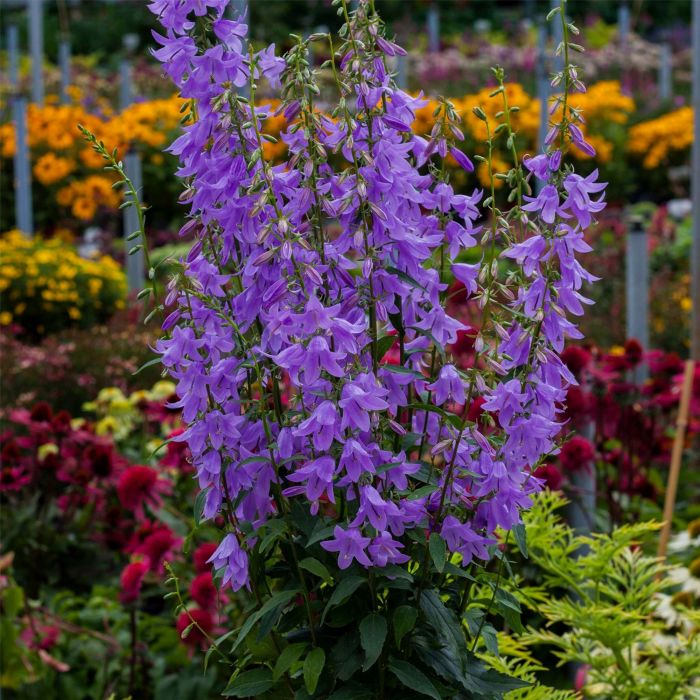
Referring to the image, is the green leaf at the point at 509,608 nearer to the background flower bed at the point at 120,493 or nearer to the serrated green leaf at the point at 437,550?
the serrated green leaf at the point at 437,550

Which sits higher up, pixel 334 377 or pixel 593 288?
pixel 334 377

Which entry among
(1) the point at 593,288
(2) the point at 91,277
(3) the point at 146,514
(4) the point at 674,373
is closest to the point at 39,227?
(2) the point at 91,277

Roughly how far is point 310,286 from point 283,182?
0.18m

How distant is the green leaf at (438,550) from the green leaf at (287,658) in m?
0.22

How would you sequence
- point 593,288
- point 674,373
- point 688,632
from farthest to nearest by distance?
point 593,288 → point 674,373 → point 688,632

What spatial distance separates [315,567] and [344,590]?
0.15 ft

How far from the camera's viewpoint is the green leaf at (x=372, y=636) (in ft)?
4.48

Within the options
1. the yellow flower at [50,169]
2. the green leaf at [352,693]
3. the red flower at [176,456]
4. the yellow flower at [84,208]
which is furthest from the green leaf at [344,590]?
the yellow flower at [50,169]

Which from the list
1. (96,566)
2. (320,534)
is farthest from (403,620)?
(96,566)

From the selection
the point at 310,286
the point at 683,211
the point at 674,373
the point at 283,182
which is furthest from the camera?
the point at 683,211

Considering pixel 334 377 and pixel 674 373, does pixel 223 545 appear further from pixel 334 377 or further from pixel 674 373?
pixel 674 373

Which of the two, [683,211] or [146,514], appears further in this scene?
[683,211]

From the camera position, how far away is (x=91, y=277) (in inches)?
262

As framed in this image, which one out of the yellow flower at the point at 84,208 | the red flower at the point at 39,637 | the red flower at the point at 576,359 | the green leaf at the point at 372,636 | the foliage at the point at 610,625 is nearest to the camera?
the green leaf at the point at 372,636
